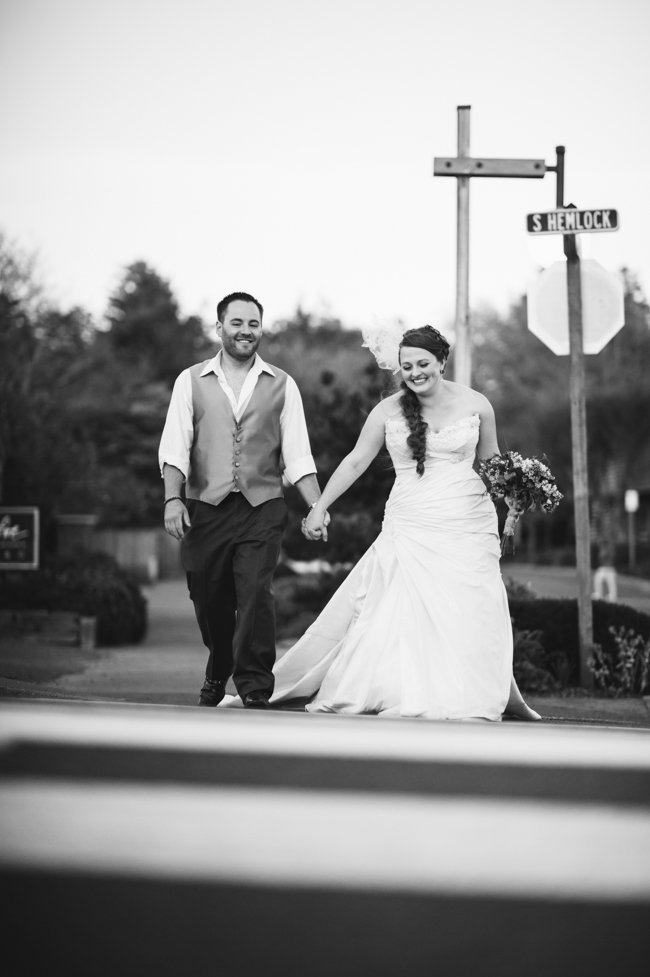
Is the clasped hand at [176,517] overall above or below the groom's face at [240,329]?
below

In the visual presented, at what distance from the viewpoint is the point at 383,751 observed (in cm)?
498

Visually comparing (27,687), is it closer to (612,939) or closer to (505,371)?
(612,939)

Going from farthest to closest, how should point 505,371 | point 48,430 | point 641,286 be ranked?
point 505,371
point 641,286
point 48,430

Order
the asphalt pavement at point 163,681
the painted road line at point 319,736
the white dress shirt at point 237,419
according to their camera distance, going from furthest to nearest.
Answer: the asphalt pavement at point 163,681
the white dress shirt at point 237,419
the painted road line at point 319,736

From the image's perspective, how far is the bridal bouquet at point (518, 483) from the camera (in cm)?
625

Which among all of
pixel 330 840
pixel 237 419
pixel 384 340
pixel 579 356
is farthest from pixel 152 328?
pixel 330 840

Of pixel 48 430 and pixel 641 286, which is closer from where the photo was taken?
pixel 48 430

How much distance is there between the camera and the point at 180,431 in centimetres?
601

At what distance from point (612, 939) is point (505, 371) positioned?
196 ft

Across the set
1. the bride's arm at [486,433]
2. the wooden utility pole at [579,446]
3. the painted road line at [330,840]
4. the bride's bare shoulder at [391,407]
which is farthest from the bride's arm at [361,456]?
the painted road line at [330,840]

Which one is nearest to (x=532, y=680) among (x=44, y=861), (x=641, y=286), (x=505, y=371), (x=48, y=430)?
(x=44, y=861)

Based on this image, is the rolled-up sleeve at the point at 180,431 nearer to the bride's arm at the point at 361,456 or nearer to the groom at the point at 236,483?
the groom at the point at 236,483

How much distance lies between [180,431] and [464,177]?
387 centimetres

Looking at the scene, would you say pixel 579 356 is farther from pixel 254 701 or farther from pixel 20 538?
pixel 20 538
